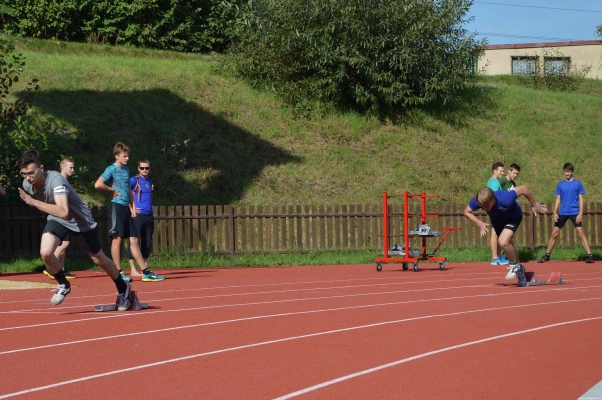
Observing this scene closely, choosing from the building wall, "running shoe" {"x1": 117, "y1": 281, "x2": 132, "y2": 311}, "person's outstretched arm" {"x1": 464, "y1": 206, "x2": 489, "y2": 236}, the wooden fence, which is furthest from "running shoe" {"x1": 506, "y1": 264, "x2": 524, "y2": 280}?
the building wall

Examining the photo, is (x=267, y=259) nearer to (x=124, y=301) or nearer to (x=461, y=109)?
(x=124, y=301)

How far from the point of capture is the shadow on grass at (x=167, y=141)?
25.4 meters

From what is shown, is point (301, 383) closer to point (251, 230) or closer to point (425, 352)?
point (425, 352)

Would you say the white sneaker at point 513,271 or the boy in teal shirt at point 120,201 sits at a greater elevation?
the boy in teal shirt at point 120,201

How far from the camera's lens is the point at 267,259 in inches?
787

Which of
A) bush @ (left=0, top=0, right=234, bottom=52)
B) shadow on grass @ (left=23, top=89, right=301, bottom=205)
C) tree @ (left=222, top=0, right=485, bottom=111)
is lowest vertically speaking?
shadow on grass @ (left=23, top=89, right=301, bottom=205)

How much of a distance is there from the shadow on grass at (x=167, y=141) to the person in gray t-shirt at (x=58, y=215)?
14.1m

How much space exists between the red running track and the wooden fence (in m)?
6.97

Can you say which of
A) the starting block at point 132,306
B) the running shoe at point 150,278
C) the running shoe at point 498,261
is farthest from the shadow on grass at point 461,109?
the starting block at point 132,306

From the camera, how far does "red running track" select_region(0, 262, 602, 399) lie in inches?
240

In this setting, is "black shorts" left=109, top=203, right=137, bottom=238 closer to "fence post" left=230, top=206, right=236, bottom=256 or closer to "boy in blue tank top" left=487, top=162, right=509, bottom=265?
"boy in blue tank top" left=487, top=162, right=509, bottom=265

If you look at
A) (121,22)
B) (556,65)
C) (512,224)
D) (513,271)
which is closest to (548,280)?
(513,271)

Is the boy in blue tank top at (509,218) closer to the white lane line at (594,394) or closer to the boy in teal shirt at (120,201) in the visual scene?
the boy in teal shirt at (120,201)

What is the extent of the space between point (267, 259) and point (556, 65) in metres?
30.1
